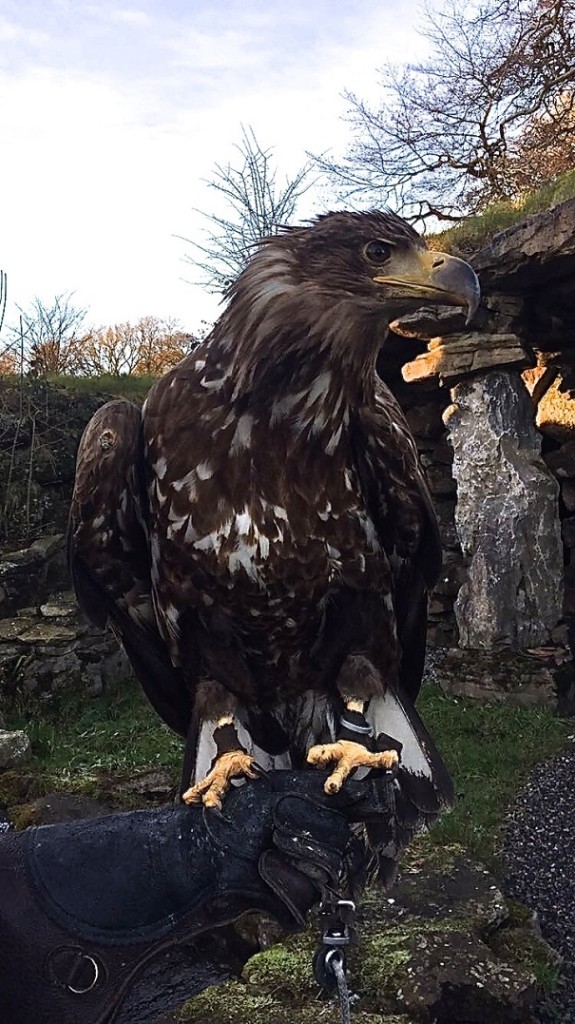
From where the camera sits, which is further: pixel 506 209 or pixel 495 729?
pixel 506 209

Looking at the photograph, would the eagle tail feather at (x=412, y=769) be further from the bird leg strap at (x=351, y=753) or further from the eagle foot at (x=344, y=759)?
the eagle foot at (x=344, y=759)

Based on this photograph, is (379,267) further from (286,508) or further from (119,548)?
(119,548)

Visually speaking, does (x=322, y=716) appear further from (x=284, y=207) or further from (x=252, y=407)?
(x=284, y=207)

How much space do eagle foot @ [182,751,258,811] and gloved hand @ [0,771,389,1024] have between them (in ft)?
0.12

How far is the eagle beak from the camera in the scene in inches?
82.8

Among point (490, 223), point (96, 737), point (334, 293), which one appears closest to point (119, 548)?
point (334, 293)

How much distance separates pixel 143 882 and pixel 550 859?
3412mm

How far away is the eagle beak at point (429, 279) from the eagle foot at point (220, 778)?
1.20m

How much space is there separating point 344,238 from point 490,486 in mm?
4755

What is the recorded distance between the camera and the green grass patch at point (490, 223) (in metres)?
6.95

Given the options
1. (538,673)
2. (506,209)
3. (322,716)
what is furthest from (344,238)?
(506,209)

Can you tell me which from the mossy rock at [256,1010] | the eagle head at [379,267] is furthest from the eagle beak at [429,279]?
the mossy rock at [256,1010]

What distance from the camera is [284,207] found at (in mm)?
13906

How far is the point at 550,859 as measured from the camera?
4.49 metres
